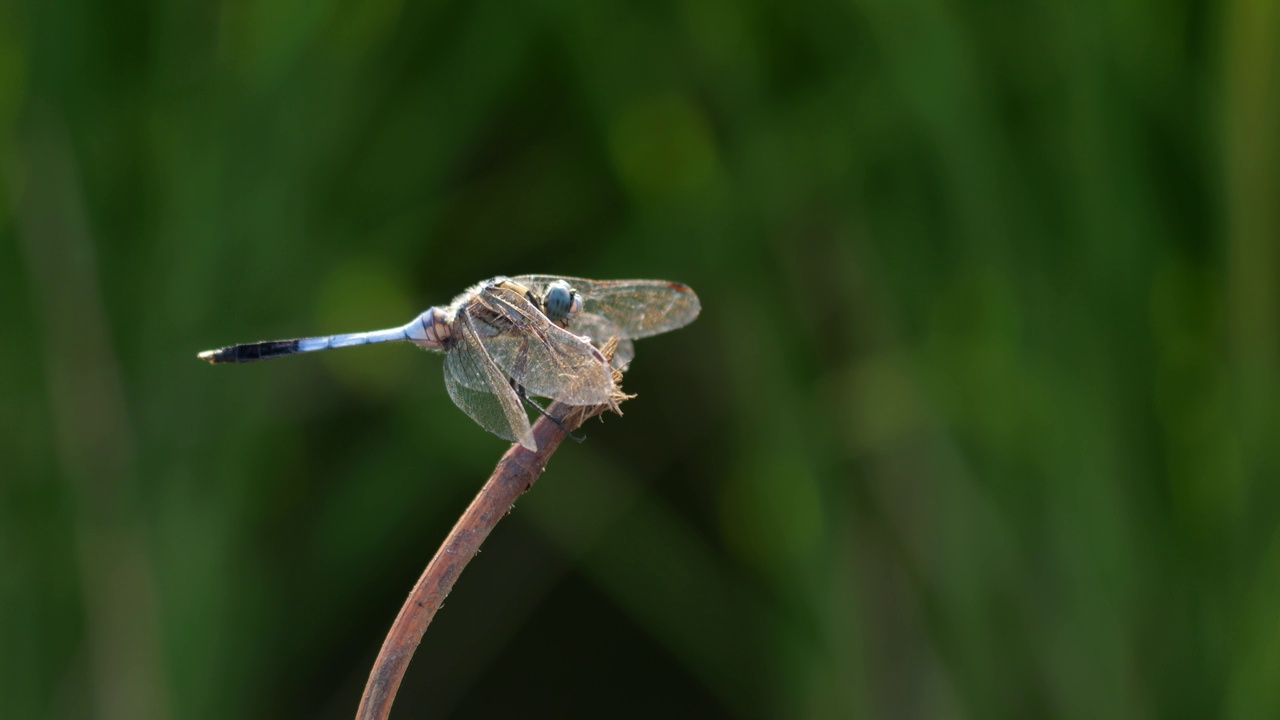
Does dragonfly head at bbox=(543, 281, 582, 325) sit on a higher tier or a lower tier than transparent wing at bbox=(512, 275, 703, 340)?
higher

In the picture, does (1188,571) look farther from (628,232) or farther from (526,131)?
(526,131)

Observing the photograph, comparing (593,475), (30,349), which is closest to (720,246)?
(593,475)

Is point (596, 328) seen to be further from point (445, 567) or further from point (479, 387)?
point (445, 567)

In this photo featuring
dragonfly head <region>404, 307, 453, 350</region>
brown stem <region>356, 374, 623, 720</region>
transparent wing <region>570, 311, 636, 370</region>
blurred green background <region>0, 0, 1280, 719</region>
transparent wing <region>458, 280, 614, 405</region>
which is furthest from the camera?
blurred green background <region>0, 0, 1280, 719</region>

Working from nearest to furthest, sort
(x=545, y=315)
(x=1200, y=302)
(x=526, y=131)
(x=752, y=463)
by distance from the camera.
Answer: (x=545, y=315) → (x=1200, y=302) → (x=752, y=463) → (x=526, y=131)

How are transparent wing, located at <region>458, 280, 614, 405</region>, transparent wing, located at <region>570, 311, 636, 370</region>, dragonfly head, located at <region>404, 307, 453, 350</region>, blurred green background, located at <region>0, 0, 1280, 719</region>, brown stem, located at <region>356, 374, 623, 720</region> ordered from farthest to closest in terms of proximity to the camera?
1. blurred green background, located at <region>0, 0, 1280, 719</region>
2. transparent wing, located at <region>570, 311, 636, 370</region>
3. dragonfly head, located at <region>404, 307, 453, 350</region>
4. transparent wing, located at <region>458, 280, 614, 405</region>
5. brown stem, located at <region>356, 374, 623, 720</region>

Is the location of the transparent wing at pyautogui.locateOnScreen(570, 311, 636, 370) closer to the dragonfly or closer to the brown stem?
the dragonfly

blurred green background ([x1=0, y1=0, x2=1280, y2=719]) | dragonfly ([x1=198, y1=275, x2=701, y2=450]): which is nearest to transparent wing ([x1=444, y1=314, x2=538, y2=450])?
dragonfly ([x1=198, y1=275, x2=701, y2=450])
